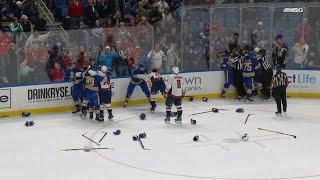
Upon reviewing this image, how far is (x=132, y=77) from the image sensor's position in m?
15.7

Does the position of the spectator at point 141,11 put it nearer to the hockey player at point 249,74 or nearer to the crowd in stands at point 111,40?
the crowd in stands at point 111,40

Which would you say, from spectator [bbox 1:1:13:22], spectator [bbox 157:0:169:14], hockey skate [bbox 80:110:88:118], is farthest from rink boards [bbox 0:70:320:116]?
spectator [bbox 157:0:169:14]

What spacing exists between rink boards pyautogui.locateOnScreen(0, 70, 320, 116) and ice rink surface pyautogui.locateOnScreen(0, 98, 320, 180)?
433 millimetres

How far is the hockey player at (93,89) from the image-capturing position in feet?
46.1

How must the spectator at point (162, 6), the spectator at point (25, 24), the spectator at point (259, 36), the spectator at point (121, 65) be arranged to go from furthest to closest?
1. the spectator at point (162, 6)
2. the spectator at point (259, 36)
3. the spectator at point (121, 65)
4. the spectator at point (25, 24)

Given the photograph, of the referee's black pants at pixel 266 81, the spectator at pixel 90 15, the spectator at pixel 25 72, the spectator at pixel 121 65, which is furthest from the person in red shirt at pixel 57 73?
the referee's black pants at pixel 266 81

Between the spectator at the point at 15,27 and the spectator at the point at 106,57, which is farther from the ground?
the spectator at the point at 15,27

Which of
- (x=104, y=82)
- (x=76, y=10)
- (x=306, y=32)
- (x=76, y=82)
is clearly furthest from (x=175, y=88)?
(x=76, y=10)

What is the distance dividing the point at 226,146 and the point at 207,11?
6.06 meters

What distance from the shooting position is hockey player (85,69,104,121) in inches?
553

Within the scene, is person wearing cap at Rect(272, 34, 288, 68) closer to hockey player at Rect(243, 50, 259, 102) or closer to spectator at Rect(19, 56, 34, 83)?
hockey player at Rect(243, 50, 259, 102)

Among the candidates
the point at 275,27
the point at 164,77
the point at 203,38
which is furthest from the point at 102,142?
the point at 275,27

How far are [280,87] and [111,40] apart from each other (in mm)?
4307

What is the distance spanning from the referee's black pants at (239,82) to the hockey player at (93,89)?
4381mm
